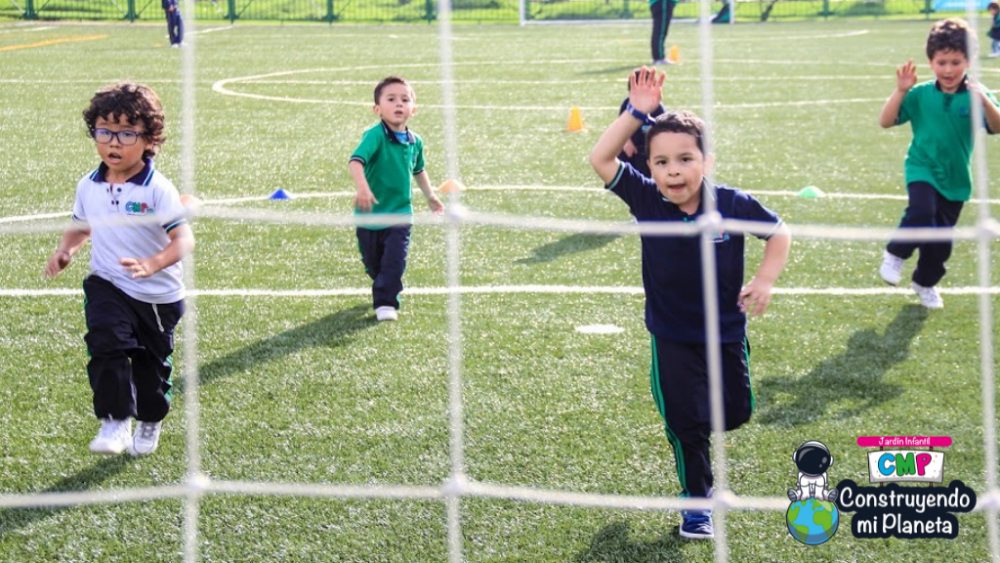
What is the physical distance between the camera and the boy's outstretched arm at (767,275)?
126 inches

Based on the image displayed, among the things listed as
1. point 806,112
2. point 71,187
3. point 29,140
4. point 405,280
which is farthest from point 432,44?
point 405,280

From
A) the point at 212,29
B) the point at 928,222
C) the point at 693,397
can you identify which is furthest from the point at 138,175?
the point at 212,29

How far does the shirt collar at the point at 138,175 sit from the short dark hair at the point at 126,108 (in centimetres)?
9

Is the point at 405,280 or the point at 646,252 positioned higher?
the point at 646,252

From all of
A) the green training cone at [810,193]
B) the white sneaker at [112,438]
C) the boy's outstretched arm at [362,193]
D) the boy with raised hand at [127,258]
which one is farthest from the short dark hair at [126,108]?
the green training cone at [810,193]

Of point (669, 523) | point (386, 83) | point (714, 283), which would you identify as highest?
point (386, 83)

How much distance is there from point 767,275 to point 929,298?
8.71 feet

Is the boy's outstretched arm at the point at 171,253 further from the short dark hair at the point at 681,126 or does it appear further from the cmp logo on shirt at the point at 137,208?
the short dark hair at the point at 681,126

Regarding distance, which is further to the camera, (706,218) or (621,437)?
(621,437)

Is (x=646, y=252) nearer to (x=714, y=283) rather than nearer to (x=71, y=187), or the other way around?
(x=714, y=283)

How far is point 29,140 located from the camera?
394 inches

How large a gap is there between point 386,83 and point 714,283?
8.31ft

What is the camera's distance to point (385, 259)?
5.59m

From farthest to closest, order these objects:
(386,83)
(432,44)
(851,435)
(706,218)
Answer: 1. (432,44)
2. (386,83)
3. (851,435)
4. (706,218)
